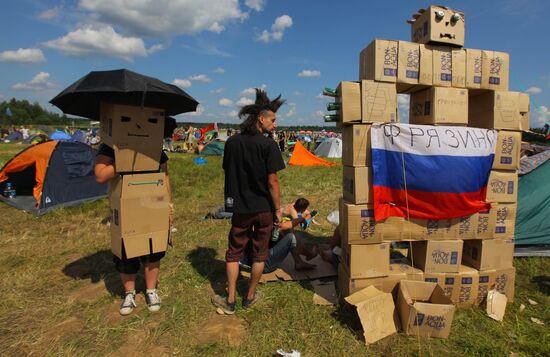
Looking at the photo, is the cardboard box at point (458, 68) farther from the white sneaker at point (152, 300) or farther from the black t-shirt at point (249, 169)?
the white sneaker at point (152, 300)

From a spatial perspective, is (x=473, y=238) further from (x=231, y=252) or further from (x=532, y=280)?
(x=231, y=252)

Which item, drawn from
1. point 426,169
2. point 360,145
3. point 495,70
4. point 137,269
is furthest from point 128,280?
point 495,70

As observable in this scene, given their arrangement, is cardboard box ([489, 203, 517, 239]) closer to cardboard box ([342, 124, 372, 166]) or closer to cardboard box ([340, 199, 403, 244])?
cardboard box ([340, 199, 403, 244])

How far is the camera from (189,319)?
3.13 m

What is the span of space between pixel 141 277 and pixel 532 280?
480cm

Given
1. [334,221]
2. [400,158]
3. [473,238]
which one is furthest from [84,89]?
[334,221]

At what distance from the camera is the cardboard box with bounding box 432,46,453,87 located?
10.4ft

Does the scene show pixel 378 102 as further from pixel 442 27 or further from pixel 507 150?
pixel 507 150

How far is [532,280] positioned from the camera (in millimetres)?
3928

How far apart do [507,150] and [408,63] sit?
1390 mm

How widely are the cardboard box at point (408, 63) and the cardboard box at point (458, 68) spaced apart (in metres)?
0.37

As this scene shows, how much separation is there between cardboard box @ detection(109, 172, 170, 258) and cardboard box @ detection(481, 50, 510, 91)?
3352mm

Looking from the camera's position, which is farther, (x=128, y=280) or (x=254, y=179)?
(x=128, y=280)

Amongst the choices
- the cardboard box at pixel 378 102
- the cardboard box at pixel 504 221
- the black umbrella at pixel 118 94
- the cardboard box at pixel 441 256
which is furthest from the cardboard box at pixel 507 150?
the black umbrella at pixel 118 94
